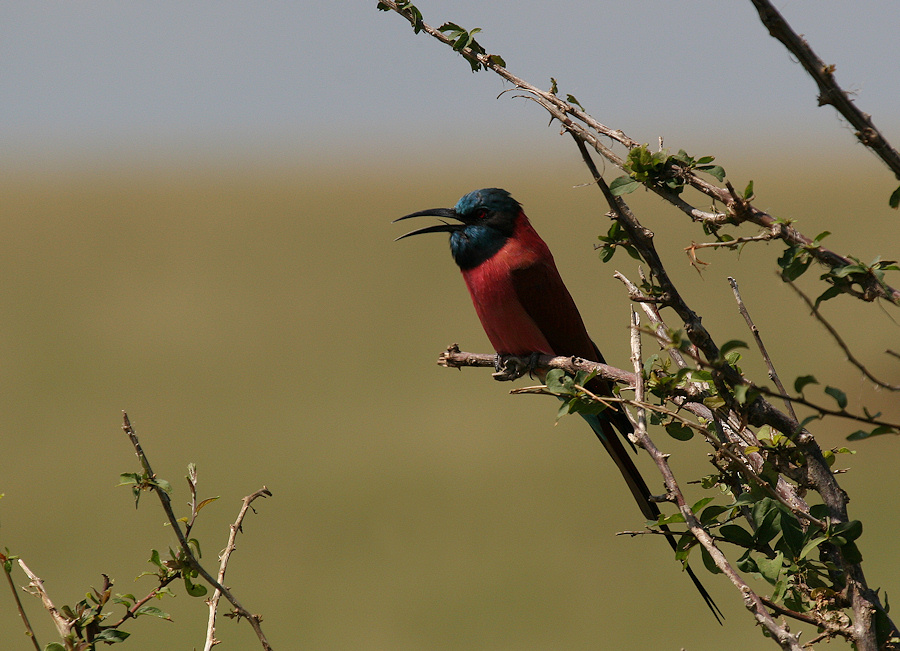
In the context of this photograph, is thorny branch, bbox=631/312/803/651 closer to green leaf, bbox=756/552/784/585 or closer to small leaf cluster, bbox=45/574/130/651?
green leaf, bbox=756/552/784/585

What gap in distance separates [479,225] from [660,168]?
2558mm

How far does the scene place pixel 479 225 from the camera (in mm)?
4289

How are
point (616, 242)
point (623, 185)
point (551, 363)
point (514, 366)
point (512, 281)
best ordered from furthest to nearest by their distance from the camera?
point (512, 281) → point (514, 366) → point (551, 363) → point (616, 242) → point (623, 185)

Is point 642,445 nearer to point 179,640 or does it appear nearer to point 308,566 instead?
point 179,640

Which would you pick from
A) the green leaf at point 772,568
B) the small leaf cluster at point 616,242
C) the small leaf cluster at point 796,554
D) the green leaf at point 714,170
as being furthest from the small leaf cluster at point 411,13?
the green leaf at point 772,568

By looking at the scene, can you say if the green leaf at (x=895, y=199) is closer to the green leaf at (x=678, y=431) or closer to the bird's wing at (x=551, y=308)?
the green leaf at (x=678, y=431)

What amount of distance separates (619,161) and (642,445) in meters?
0.52

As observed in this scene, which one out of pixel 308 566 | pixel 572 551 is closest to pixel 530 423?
pixel 572 551

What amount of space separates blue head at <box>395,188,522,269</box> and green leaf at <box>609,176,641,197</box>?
2425mm

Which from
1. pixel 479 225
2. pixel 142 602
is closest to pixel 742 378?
pixel 142 602

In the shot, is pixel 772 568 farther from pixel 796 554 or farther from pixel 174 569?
pixel 174 569

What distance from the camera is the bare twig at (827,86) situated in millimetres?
1371

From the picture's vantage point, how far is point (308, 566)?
1939cm

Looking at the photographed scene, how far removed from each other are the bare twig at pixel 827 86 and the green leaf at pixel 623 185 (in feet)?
1.33
